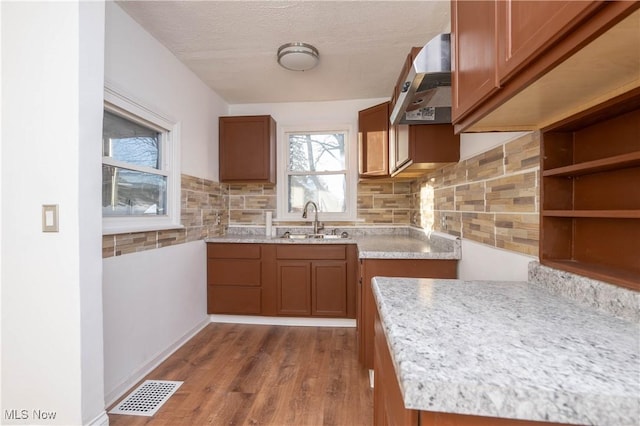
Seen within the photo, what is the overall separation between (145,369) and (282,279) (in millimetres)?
1288

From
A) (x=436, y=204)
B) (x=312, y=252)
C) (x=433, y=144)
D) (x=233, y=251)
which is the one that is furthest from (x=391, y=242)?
(x=233, y=251)

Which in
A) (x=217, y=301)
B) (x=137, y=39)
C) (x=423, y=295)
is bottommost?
(x=217, y=301)

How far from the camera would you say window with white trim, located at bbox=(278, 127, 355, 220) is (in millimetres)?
3465

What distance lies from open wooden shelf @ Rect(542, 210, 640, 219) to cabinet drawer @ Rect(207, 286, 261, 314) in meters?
2.53

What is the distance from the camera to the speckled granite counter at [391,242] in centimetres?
196

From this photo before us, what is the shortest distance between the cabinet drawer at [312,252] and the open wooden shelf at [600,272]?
1.94 meters

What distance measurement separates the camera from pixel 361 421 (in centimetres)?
162

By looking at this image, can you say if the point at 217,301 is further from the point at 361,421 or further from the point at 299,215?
the point at 361,421

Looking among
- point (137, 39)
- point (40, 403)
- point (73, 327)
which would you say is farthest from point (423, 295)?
point (137, 39)

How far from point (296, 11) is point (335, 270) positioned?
6.92ft

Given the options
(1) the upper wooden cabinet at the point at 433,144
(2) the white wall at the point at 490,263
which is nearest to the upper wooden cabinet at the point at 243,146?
(1) the upper wooden cabinet at the point at 433,144

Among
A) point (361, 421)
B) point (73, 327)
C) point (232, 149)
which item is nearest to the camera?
point (73, 327)

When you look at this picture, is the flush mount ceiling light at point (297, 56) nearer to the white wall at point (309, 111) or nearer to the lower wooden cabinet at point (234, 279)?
the white wall at point (309, 111)

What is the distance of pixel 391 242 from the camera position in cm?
260
